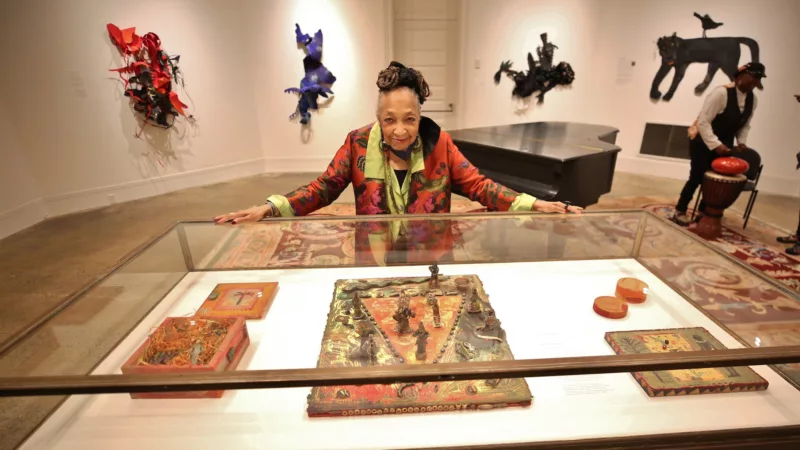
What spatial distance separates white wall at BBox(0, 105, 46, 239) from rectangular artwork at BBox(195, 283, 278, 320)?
4.75m

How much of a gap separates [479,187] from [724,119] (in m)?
3.70

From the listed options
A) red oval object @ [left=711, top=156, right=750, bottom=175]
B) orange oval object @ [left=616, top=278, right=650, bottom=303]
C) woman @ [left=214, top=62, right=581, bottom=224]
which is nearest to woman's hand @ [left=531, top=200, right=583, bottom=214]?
woman @ [left=214, top=62, right=581, bottom=224]

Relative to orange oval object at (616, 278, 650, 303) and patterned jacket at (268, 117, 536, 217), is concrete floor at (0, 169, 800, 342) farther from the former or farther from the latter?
orange oval object at (616, 278, 650, 303)

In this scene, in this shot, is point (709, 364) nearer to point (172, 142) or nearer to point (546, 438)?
point (546, 438)

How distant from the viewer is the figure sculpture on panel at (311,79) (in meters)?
7.04

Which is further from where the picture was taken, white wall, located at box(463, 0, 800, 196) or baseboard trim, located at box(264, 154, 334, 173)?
baseboard trim, located at box(264, 154, 334, 173)

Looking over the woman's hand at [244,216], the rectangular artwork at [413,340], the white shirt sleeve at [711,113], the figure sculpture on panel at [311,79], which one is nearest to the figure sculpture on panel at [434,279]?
the rectangular artwork at [413,340]

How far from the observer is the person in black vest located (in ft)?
13.9

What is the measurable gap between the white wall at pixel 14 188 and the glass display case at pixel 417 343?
4.44 meters

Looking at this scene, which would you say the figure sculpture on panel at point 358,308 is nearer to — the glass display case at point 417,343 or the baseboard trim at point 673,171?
the glass display case at point 417,343

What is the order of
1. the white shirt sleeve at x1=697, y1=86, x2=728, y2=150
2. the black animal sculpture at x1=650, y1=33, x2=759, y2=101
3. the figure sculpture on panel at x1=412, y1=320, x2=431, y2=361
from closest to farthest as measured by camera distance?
the figure sculpture on panel at x1=412, y1=320, x2=431, y2=361 → the white shirt sleeve at x1=697, y1=86, x2=728, y2=150 → the black animal sculpture at x1=650, y1=33, x2=759, y2=101

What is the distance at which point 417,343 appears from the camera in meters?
1.60

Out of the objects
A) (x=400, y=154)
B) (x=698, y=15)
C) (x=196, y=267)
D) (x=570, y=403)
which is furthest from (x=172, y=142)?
(x=698, y=15)

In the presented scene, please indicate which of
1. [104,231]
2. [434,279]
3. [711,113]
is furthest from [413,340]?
[104,231]
